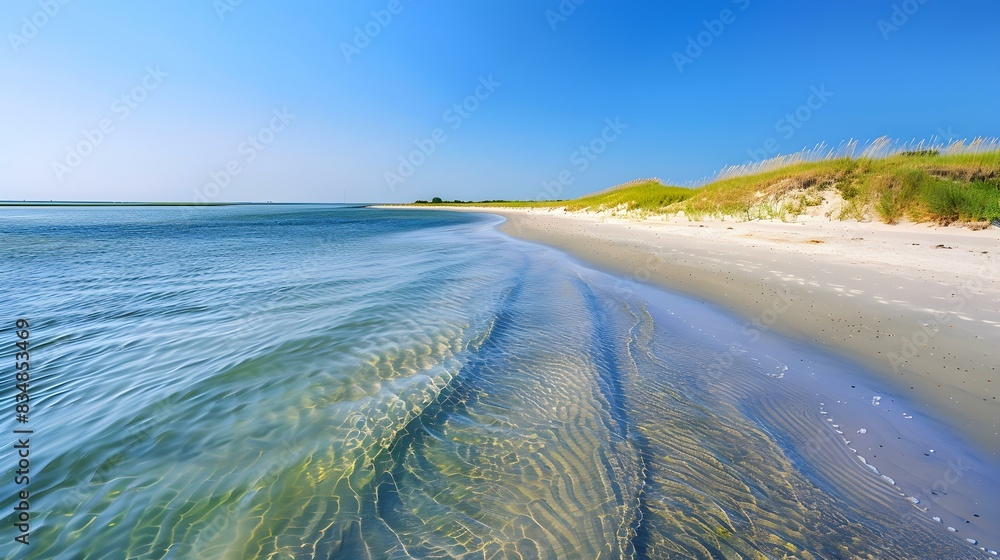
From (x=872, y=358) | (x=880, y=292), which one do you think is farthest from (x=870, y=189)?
(x=872, y=358)

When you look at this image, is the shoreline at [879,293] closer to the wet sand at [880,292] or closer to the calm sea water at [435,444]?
the wet sand at [880,292]

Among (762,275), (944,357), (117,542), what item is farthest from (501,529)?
(762,275)

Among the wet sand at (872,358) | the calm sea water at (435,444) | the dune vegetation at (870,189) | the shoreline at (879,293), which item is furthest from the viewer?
the dune vegetation at (870,189)

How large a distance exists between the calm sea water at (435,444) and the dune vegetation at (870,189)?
12.0 meters

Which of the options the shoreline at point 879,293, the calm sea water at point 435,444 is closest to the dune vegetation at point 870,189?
the shoreline at point 879,293

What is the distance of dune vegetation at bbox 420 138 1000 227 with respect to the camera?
39.8 ft

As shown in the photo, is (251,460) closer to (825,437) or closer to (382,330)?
(382,330)

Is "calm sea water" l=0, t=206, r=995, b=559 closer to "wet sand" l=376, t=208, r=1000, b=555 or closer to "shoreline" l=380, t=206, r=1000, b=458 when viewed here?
"wet sand" l=376, t=208, r=1000, b=555

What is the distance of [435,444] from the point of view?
3.47 metres

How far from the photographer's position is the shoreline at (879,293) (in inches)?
162

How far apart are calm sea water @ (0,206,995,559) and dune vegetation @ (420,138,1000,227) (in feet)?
39.4

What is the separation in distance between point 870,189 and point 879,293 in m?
11.7

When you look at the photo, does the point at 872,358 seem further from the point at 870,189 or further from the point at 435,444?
the point at 870,189

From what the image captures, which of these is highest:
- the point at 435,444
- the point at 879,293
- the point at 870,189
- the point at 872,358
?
the point at 870,189
